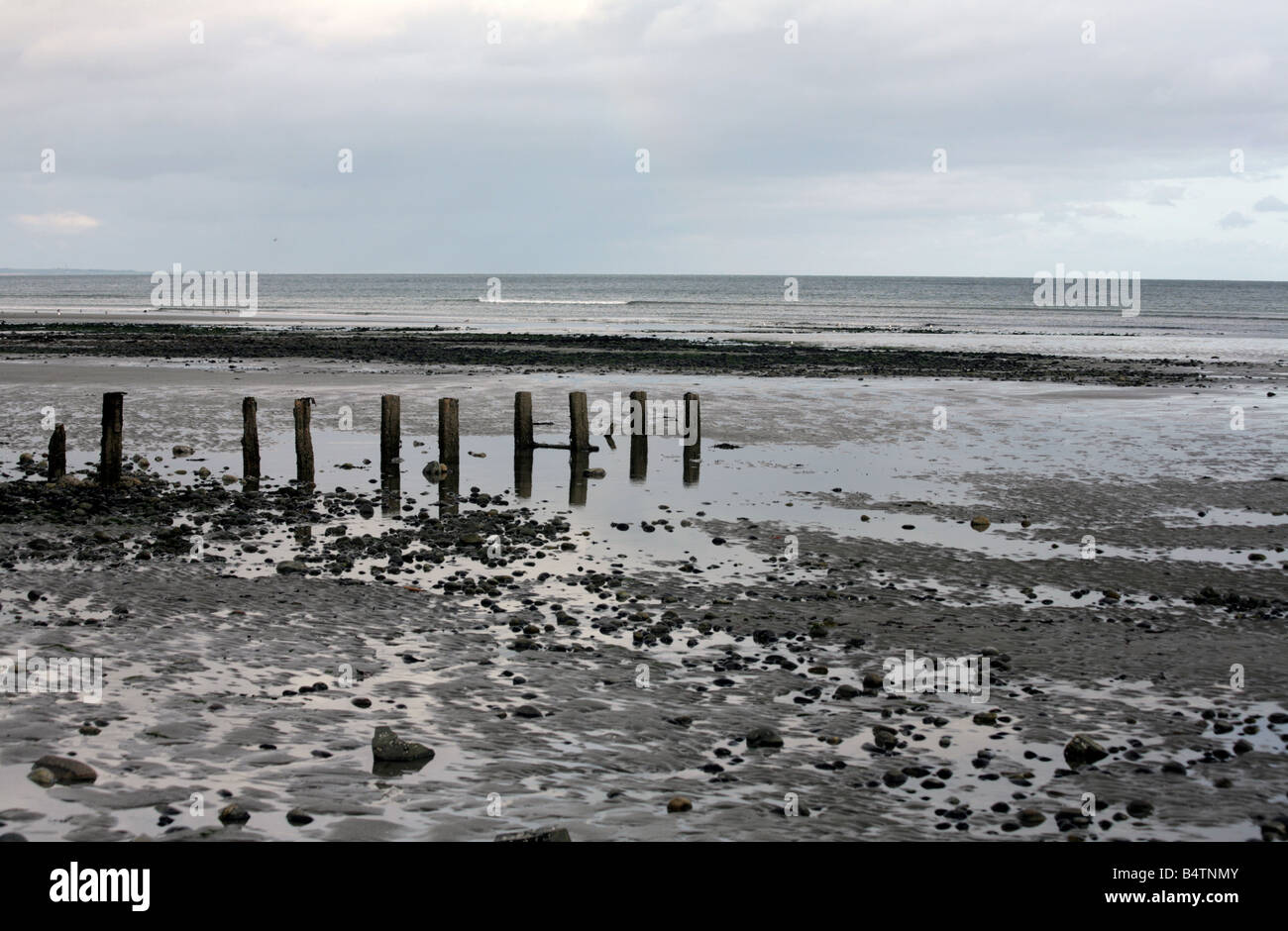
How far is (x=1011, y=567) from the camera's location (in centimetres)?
1438

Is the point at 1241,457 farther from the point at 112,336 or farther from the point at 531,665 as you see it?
the point at 112,336

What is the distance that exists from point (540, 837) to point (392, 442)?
14.9m

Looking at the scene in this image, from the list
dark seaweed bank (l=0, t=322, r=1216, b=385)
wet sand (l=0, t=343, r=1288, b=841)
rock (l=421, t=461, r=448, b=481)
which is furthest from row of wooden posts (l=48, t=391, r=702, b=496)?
dark seaweed bank (l=0, t=322, r=1216, b=385)

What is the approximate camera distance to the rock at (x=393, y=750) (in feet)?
26.8

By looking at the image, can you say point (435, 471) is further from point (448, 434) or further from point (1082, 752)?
point (1082, 752)

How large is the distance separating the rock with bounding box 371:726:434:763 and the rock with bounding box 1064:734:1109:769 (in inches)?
183

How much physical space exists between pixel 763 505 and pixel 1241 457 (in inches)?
462

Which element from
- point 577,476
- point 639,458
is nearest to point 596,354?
point 639,458

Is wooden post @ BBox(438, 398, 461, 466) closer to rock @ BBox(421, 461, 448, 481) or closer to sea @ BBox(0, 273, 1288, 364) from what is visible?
rock @ BBox(421, 461, 448, 481)

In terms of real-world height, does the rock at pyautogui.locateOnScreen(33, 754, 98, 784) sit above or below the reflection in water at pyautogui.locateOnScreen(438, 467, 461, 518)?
below

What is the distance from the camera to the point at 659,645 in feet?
36.3

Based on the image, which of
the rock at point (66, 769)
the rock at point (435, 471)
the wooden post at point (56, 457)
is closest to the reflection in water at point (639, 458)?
the rock at point (435, 471)

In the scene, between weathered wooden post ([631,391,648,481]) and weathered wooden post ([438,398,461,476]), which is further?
weathered wooden post ([631,391,648,481])

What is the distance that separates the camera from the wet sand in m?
7.64
